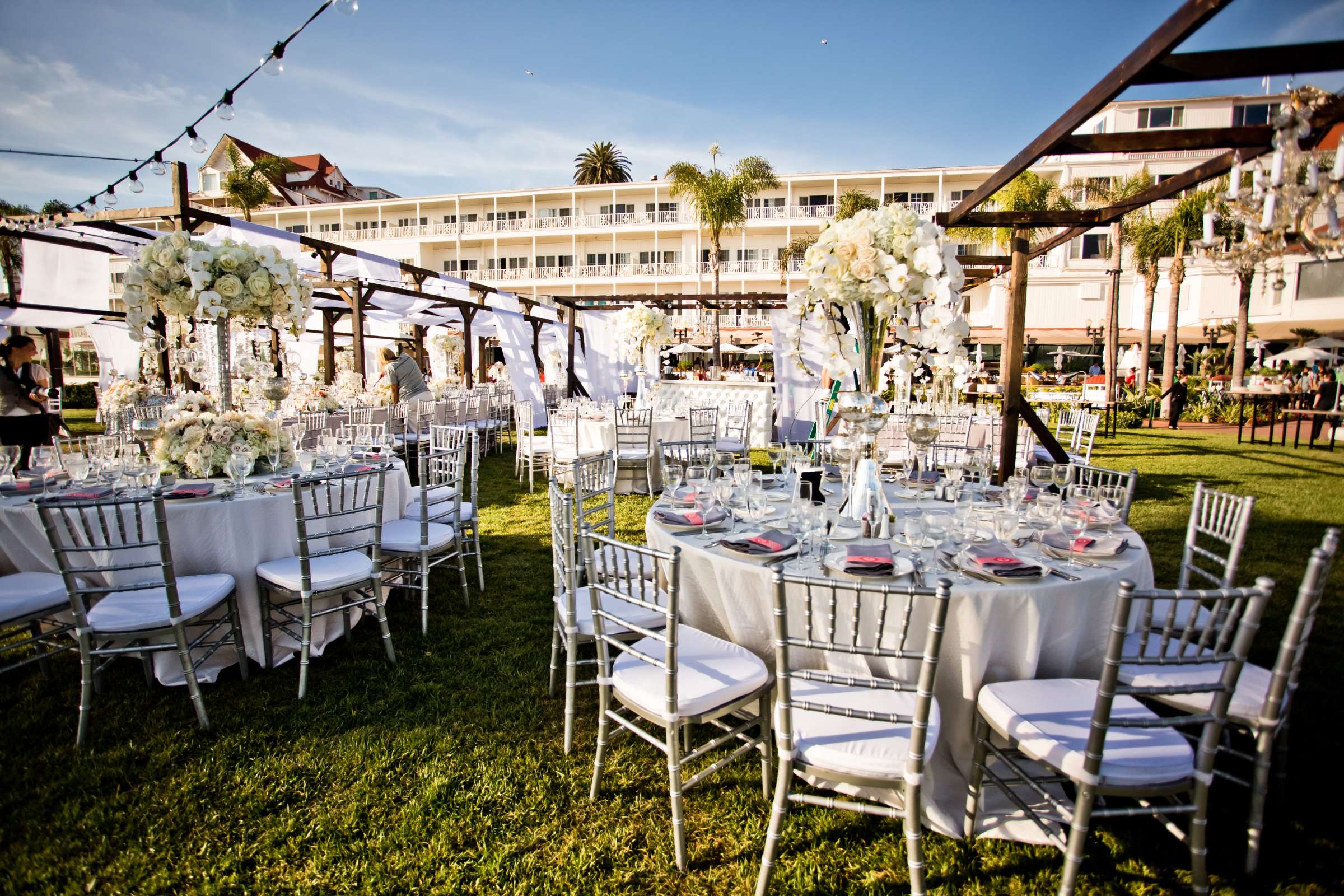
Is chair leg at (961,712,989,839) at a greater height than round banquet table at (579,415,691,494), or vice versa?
round banquet table at (579,415,691,494)

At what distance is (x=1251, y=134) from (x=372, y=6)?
6.48 meters

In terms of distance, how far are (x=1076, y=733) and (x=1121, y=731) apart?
179 mm

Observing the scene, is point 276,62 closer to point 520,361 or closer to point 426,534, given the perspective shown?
A: point 426,534

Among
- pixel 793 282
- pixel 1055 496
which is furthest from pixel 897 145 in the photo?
pixel 1055 496

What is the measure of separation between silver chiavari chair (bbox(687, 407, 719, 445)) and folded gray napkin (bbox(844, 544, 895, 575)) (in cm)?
475

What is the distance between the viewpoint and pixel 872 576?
217cm

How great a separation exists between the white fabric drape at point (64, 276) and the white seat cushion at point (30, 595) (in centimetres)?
657

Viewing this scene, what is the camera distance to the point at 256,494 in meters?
3.44

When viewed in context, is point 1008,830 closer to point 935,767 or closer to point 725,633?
point 935,767

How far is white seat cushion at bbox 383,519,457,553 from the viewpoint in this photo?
3930 mm

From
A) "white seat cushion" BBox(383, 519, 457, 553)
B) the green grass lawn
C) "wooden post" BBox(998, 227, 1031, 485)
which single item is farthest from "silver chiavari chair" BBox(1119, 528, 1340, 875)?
"white seat cushion" BBox(383, 519, 457, 553)

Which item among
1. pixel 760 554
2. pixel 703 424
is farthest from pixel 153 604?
pixel 703 424

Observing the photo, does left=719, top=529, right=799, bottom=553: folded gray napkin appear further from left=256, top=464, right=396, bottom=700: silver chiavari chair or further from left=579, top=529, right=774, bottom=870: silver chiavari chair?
left=256, top=464, right=396, bottom=700: silver chiavari chair

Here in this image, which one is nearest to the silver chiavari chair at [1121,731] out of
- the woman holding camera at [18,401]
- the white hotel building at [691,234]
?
the woman holding camera at [18,401]
